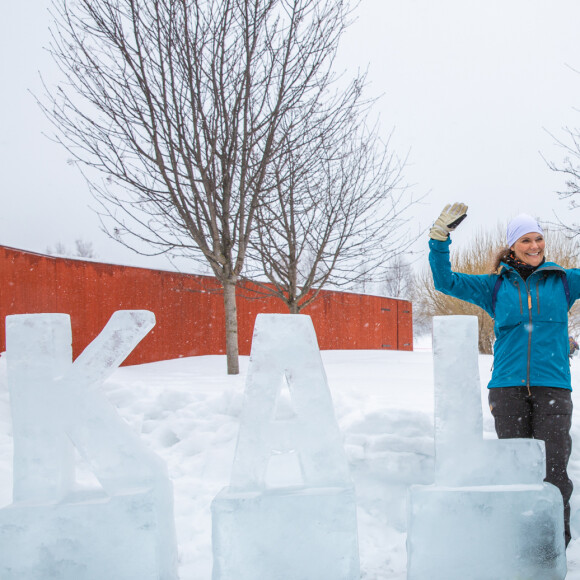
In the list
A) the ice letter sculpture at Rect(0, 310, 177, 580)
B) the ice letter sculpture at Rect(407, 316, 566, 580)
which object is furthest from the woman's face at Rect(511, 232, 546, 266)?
the ice letter sculpture at Rect(0, 310, 177, 580)

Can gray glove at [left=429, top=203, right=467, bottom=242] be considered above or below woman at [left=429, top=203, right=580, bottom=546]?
above

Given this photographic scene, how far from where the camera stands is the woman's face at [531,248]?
2.44 m

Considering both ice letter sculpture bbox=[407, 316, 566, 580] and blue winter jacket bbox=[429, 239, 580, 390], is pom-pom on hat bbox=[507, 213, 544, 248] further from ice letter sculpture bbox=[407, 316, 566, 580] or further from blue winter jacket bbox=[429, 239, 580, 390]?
ice letter sculpture bbox=[407, 316, 566, 580]

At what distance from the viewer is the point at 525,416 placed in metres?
2.35

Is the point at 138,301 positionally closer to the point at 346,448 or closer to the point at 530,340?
the point at 346,448

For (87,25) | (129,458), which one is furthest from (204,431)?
(87,25)

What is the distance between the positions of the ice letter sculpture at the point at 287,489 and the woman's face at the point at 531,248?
46.5 inches

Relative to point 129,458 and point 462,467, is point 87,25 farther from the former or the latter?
point 462,467

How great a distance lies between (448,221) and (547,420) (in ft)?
3.55

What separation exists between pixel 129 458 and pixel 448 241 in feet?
6.25

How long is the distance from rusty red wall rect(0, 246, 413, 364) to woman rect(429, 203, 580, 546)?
5769 millimetres

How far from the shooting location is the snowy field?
2686mm

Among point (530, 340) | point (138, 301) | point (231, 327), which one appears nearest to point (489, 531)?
point (530, 340)

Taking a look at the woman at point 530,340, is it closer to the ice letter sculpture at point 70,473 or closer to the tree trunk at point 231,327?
the ice letter sculpture at point 70,473
